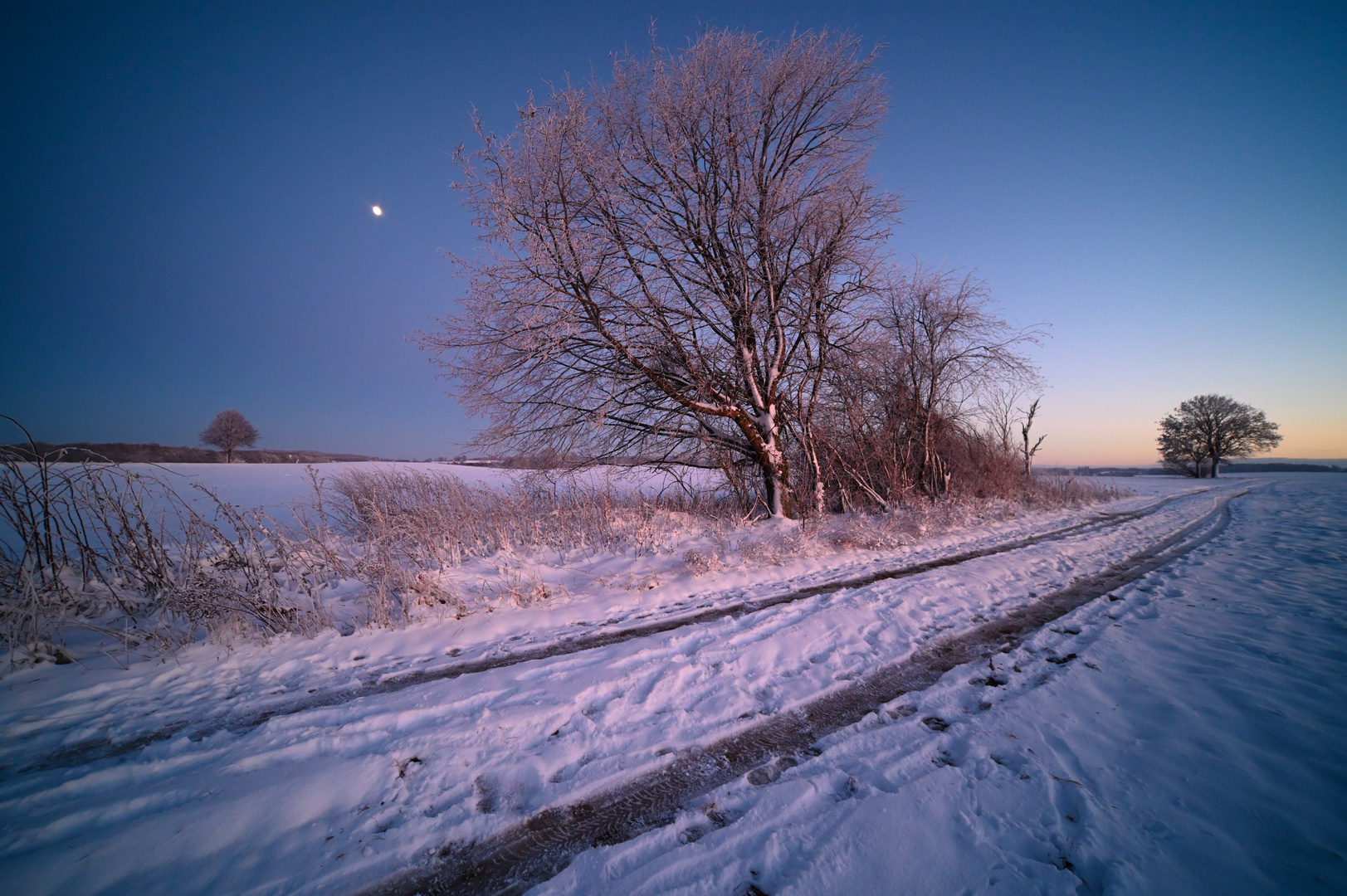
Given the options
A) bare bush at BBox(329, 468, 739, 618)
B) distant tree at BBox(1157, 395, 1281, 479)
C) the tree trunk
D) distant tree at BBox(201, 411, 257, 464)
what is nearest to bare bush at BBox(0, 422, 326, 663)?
bare bush at BBox(329, 468, 739, 618)

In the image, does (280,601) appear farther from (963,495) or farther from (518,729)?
(963,495)

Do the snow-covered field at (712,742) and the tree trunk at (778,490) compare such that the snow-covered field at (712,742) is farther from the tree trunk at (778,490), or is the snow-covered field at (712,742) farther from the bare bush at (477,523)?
the tree trunk at (778,490)

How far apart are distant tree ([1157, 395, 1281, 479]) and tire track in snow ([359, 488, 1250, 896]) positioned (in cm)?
5122

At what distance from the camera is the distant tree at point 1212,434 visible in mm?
33719

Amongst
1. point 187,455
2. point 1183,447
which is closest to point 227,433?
point 187,455

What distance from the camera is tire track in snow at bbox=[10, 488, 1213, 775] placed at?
85.8 inches

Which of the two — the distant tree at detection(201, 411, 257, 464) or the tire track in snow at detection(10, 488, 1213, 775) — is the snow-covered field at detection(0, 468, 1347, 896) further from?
the distant tree at detection(201, 411, 257, 464)

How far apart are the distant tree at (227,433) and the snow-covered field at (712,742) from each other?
29.6m

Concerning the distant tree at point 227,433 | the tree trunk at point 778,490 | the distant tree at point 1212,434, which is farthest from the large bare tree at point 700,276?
the distant tree at point 1212,434

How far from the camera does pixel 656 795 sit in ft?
6.08

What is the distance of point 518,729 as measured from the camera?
2268mm

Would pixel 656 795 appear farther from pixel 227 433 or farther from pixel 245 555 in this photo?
pixel 227 433

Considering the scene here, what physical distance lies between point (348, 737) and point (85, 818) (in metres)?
0.84

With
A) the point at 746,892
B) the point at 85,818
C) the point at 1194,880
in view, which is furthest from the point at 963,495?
the point at 85,818
